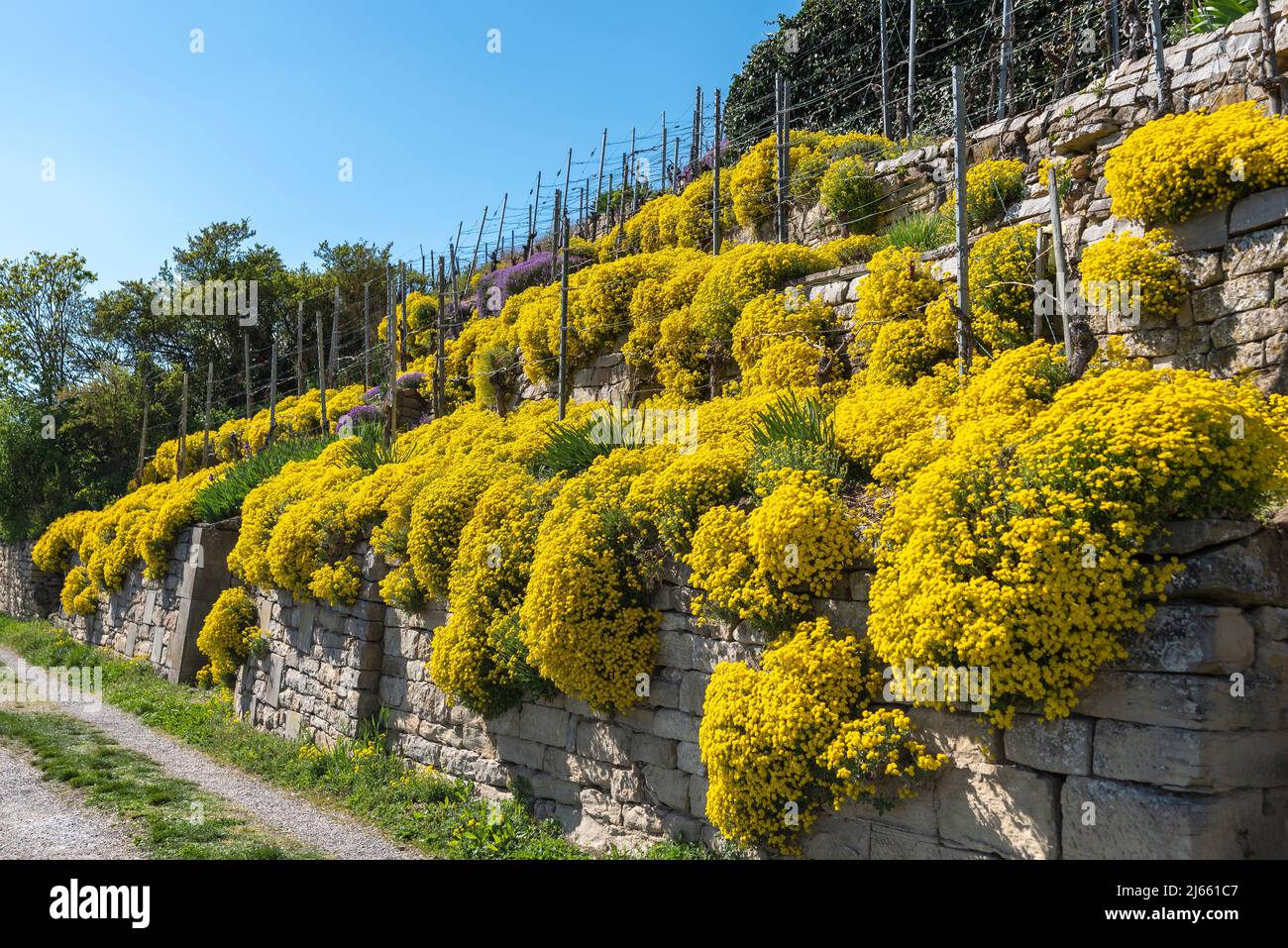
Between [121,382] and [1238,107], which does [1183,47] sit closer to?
[1238,107]

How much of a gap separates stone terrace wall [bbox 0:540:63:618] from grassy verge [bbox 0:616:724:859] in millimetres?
9910

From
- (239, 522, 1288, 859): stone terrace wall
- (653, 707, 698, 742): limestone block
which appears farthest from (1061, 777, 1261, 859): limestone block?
(653, 707, 698, 742): limestone block

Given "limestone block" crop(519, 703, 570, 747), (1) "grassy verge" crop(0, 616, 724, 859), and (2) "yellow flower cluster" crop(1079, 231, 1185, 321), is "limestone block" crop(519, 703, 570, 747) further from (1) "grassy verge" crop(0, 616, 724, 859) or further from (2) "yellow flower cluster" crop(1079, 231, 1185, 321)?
(2) "yellow flower cluster" crop(1079, 231, 1185, 321)

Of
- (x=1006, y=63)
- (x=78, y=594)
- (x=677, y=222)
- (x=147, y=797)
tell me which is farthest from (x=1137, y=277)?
(x=78, y=594)

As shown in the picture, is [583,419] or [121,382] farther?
[121,382]

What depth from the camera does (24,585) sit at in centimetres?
2236

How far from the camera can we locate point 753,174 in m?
14.8

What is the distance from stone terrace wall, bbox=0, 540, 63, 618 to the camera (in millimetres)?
21484

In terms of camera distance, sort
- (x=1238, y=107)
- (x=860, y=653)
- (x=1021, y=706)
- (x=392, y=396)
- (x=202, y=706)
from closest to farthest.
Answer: (x=1021, y=706)
(x=860, y=653)
(x=1238, y=107)
(x=202, y=706)
(x=392, y=396)

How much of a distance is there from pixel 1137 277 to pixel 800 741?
428 centimetres

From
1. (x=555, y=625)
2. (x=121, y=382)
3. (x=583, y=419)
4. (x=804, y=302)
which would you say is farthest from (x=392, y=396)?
(x=121, y=382)

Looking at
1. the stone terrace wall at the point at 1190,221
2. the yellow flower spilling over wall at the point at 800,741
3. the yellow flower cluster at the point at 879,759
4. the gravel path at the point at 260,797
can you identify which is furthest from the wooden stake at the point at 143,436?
the yellow flower cluster at the point at 879,759

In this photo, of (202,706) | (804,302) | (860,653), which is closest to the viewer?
(860,653)
